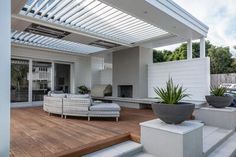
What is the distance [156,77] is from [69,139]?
5685 mm

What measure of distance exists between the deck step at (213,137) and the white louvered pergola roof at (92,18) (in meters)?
3.54

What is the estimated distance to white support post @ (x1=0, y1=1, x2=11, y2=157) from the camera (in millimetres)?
2061

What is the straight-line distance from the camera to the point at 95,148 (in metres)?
3.35

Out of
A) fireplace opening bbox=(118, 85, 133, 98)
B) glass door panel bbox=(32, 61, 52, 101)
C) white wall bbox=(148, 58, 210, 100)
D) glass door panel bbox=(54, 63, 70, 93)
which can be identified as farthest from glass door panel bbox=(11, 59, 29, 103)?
white wall bbox=(148, 58, 210, 100)

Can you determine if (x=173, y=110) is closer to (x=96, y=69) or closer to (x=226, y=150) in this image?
(x=226, y=150)

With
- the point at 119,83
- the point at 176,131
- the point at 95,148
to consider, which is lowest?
the point at 95,148

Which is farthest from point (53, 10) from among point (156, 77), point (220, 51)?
point (220, 51)

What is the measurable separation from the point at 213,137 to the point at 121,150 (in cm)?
257

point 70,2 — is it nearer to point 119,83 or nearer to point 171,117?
point 171,117

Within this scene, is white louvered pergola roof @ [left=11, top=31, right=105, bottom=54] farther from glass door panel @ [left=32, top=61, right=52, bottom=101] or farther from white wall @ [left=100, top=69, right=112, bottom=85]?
white wall @ [left=100, top=69, right=112, bottom=85]

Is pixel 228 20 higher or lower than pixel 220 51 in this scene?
higher

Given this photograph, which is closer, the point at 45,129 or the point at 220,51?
the point at 45,129

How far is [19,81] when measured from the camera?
8531 mm

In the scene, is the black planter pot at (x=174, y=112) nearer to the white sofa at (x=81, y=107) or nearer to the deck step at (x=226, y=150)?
the deck step at (x=226, y=150)
